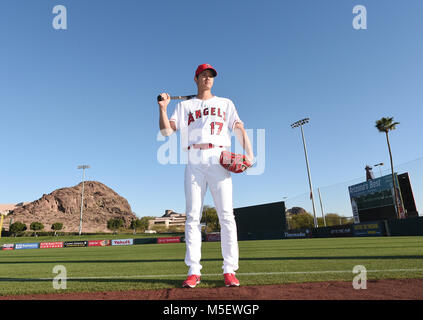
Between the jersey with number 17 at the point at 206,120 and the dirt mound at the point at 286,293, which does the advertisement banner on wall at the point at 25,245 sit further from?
the jersey with number 17 at the point at 206,120

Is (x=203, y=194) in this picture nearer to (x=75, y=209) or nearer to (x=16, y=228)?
(x=16, y=228)

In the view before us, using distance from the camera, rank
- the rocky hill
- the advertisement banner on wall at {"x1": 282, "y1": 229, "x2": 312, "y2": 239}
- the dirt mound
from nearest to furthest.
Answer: the dirt mound
the advertisement banner on wall at {"x1": 282, "y1": 229, "x2": 312, "y2": 239}
the rocky hill

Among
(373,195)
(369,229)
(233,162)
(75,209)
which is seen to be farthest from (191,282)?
(75,209)

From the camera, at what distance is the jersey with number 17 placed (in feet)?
11.3

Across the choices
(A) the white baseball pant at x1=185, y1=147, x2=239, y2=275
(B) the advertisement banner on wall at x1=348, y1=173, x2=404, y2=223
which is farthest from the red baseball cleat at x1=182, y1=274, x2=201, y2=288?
(B) the advertisement banner on wall at x1=348, y1=173, x2=404, y2=223

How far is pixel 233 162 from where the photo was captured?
3242mm

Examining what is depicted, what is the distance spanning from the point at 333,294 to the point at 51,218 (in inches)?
6064

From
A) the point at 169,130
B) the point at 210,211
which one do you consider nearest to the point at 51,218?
the point at 210,211

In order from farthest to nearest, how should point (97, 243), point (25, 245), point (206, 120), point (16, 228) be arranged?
point (16, 228) < point (97, 243) < point (25, 245) < point (206, 120)

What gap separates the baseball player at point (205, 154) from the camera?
10.4 ft

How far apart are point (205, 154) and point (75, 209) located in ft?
549

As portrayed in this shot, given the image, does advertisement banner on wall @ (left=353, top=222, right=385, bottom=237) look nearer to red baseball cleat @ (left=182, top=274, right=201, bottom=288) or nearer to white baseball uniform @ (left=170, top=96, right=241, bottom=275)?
white baseball uniform @ (left=170, top=96, right=241, bottom=275)

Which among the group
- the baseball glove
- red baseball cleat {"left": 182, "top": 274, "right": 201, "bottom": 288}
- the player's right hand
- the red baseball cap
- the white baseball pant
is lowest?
red baseball cleat {"left": 182, "top": 274, "right": 201, "bottom": 288}

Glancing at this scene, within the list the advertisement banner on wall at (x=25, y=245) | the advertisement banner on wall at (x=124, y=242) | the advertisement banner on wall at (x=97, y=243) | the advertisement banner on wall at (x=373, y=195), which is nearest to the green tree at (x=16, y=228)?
the advertisement banner on wall at (x=25, y=245)
